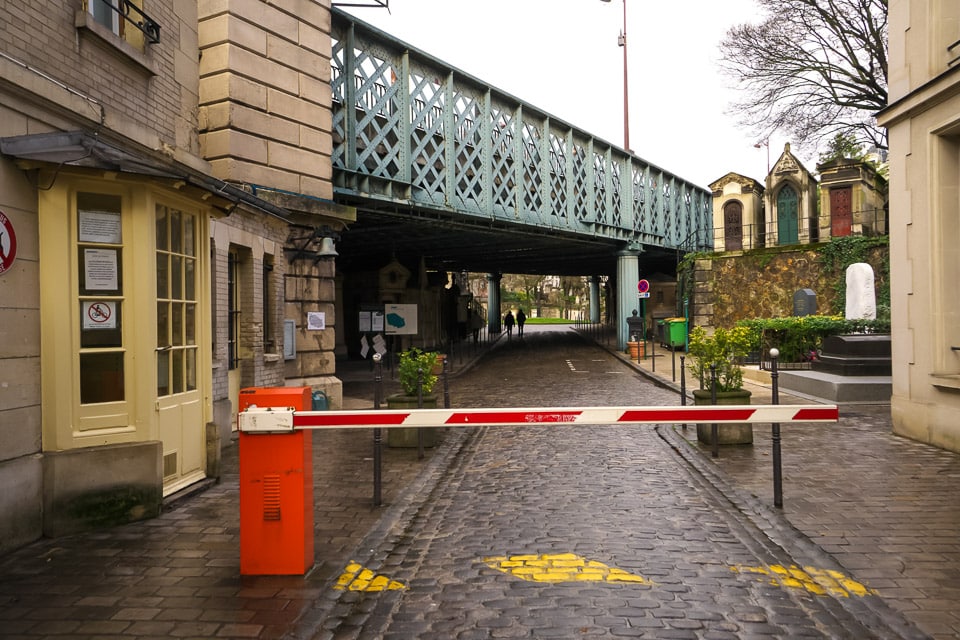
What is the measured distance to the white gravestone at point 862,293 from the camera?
1772cm

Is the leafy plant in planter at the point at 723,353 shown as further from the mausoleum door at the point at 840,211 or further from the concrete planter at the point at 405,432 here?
the mausoleum door at the point at 840,211

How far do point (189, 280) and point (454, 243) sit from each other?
58.9 feet

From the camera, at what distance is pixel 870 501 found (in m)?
6.29

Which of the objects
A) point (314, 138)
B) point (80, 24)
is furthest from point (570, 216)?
point (80, 24)

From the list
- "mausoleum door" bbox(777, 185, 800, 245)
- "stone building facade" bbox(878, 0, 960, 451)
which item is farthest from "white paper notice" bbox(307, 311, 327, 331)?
"mausoleum door" bbox(777, 185, 800, 245)

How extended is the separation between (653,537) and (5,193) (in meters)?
5.56

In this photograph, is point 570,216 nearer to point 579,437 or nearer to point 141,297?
point 579,437

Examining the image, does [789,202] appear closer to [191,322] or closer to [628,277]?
[628,277]

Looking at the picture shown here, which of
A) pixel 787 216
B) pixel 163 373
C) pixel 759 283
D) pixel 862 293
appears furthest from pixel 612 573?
pixel 787 216

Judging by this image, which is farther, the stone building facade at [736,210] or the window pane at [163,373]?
the stone building facade at [736,210]

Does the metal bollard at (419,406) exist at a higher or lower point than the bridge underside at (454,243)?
lower

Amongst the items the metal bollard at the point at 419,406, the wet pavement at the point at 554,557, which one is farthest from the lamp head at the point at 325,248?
the wet pavement at the point at 554,557

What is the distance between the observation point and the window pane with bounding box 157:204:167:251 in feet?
20.4

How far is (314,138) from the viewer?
1252cm
